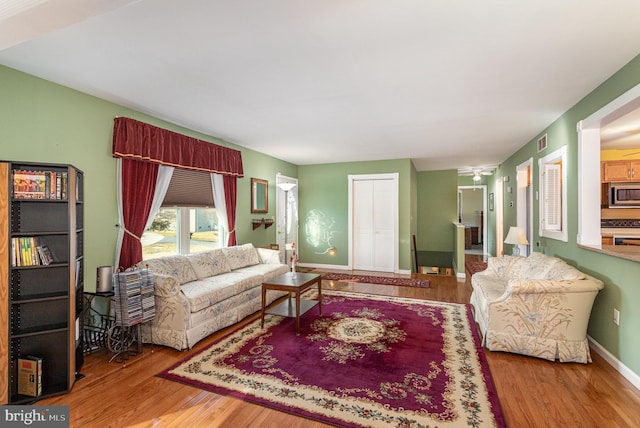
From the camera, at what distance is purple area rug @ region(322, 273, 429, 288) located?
18.1 ft

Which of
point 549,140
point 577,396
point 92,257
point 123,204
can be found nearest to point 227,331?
point 92,257

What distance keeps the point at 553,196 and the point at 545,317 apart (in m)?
1.95

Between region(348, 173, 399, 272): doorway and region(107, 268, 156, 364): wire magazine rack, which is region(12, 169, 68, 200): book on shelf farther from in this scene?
region(348, 173, 399, 272): doorway

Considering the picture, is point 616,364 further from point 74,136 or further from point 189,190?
point 74,136

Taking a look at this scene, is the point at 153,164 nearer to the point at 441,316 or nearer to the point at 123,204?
A: the point at 123,204

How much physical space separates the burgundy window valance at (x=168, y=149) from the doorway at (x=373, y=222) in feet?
9.76

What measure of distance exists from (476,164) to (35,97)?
784 centimetres

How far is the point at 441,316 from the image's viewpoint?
12.5 feet

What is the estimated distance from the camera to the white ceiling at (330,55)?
1.72 metres

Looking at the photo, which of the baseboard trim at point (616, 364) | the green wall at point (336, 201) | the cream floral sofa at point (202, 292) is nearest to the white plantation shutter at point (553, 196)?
the baseboard trim at point (616, 364)

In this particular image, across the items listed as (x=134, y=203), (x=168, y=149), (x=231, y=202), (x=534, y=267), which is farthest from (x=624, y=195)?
(x=134, y=203)

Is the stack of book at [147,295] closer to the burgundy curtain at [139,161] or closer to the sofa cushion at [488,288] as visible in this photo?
the burgundy curtain at [139,161]

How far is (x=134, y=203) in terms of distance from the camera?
11.2 ft

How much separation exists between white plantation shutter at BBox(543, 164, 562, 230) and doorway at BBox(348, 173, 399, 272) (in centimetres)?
286
